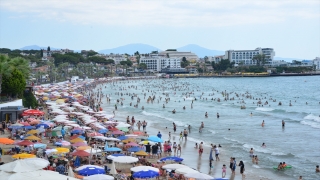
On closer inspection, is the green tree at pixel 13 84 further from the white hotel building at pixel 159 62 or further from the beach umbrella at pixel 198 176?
the white hotel building at pixel 159 62

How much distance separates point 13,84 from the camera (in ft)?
104

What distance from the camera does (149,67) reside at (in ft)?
620

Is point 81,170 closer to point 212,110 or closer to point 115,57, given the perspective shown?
point 212,110

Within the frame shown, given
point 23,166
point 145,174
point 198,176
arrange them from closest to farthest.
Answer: point 23,166 → point 145,174 → point 198,176

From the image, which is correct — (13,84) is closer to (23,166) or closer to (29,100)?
(29,100)

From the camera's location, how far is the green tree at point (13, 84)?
104 feet

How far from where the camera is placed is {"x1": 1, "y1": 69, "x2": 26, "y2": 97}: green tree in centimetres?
3167

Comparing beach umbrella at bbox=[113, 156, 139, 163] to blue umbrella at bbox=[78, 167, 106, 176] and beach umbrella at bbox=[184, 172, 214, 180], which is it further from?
beach umbrella at bbox=[184, 172, 214, 180]

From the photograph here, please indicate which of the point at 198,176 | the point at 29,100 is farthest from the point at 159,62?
the point at 198,176

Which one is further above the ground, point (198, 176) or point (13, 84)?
point (13, 84)

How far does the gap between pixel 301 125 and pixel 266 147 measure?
11568mm

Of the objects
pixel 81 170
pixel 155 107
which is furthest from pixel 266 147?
pixel 155 107

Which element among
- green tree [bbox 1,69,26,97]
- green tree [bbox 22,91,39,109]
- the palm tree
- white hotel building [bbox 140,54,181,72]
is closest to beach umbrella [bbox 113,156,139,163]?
the palm tree

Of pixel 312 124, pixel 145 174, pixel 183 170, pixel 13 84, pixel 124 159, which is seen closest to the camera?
pixel 145 174
